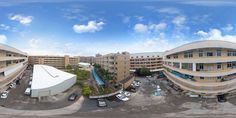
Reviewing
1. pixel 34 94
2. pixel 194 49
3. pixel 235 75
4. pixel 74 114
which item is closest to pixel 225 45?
pixel 194 49

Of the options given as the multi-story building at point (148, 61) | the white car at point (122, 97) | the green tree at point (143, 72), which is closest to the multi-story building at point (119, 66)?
the green tree at point (143, 72)

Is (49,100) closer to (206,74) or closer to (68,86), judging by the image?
(68,86)

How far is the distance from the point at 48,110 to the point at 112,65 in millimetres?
18814

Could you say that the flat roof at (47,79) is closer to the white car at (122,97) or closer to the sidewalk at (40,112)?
the sidewalk at (40,112)

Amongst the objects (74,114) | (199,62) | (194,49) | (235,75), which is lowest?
(74,114)

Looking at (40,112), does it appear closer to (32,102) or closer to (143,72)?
(32,102)

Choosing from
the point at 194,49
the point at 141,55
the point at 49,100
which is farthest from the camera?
the point at 141,55

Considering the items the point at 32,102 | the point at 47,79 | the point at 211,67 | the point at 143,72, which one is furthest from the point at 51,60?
the point at 211,67

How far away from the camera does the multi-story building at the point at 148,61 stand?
1799 inches

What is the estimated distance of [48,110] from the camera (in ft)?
51.1

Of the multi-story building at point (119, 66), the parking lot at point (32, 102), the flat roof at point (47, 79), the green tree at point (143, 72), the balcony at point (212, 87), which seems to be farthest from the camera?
the green tree at point (143, 72)

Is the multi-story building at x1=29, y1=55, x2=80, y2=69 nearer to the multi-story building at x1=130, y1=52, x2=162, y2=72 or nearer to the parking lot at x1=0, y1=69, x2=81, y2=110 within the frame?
the multi-story building at x1=130, y1=52, x2=162, y2=72

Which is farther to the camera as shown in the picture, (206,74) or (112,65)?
(112,65)

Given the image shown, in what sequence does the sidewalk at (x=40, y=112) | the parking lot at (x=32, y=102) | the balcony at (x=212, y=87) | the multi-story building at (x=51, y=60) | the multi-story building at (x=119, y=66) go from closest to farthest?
the sidewalk at (x=40, y=112)
the parking lot at (x=32, y=102)
the balcony at (x=212, y=87)
the multi-story building at (x=119, y=66)
the multi-story building at (x=51, y=60)
